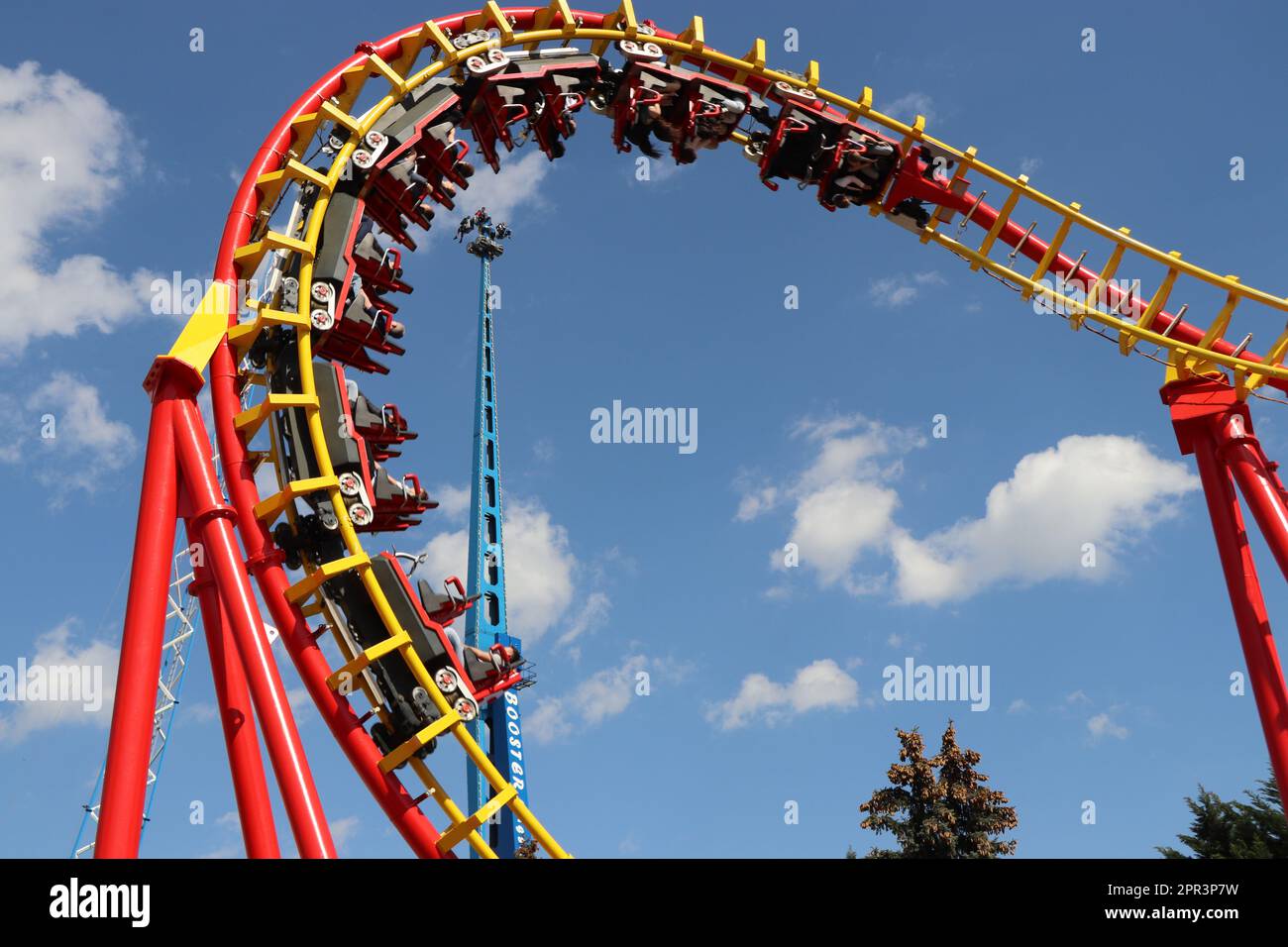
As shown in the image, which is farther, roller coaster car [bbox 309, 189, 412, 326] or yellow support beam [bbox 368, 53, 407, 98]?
yellow support beam [bbox 368, 53, 407, 98]

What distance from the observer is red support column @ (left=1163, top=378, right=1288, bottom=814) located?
42.2ft

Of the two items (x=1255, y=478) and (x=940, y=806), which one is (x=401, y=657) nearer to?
(x=1255, y=478)

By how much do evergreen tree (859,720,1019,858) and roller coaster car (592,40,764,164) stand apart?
13457 millimetres

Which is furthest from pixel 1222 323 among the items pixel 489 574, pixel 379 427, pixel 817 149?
pixel 489 574

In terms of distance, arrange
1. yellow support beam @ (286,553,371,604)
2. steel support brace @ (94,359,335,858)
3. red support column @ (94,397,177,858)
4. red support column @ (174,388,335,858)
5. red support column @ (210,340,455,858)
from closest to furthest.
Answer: red support column @ (94,397,177,858), steel support brace @ (94,359,335,858), red support column @ (174,388,335,858), red support column @ (210,340,455,858), yellow support beam @ (286,553,371,604)

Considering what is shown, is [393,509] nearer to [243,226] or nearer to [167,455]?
[167,455]

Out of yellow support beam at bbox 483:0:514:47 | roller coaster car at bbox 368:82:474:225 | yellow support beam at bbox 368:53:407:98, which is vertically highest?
yellow support beam at bbox 483:0:514:47

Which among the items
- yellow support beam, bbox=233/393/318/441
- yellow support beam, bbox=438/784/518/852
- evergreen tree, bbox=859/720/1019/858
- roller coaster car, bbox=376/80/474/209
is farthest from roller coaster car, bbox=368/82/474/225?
evergreen tree, bbox=859/720/1019/858

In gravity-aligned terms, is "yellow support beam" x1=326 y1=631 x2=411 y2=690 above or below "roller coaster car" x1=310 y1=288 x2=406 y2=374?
below

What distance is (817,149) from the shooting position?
50.2ft

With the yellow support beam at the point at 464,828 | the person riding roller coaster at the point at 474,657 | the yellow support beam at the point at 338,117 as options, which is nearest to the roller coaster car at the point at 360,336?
the yellow support beam at the point at 338,117

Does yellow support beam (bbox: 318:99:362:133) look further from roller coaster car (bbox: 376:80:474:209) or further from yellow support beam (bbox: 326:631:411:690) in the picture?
yellow support beam (bbox: 326:631:411:690)

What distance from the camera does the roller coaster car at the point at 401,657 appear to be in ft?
34.6

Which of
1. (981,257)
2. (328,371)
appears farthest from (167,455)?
(981,257)
